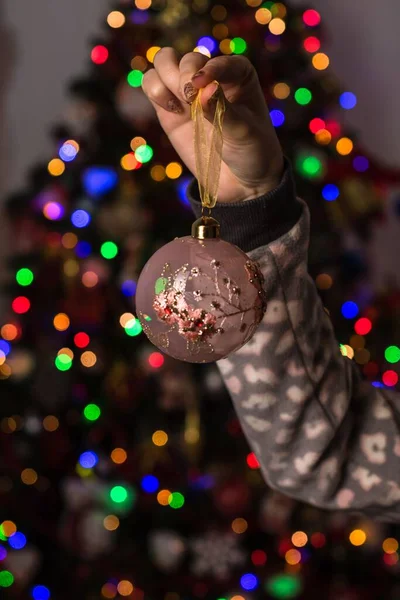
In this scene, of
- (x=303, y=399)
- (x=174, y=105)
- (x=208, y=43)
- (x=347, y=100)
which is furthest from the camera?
(x=347, y=100)

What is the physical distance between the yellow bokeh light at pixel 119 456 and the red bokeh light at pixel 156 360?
279mm

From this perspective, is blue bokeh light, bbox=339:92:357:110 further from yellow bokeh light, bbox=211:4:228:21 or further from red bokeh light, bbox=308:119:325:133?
yellow bokeh light, bbox=211:4:228:21

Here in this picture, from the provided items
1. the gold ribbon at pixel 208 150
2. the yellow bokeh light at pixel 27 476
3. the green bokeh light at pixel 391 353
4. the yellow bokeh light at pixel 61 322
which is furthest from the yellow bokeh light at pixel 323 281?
the gold ribbon at pixel 208 150

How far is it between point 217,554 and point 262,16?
1517 millimetres

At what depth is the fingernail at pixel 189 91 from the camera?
563 mm

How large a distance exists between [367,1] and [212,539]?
6.53 feet

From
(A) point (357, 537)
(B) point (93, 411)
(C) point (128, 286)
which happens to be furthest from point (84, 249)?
(A) point (357, 537)

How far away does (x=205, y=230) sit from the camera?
602mm

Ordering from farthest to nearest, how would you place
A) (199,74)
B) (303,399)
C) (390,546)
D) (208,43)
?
(390,546) → (208,43) → (303,399) → (199,74)

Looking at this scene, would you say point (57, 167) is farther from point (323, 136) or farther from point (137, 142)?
point (323, 136)

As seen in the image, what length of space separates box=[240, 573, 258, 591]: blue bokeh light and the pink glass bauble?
1.75m

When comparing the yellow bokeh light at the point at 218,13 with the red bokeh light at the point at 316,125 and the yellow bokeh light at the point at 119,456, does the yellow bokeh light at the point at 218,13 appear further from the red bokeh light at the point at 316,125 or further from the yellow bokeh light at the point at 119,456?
the yellow bokeh light at the point at 119,456

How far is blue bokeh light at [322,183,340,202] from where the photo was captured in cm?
213

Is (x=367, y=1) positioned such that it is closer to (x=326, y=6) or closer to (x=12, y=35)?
(x=326, y=6)
